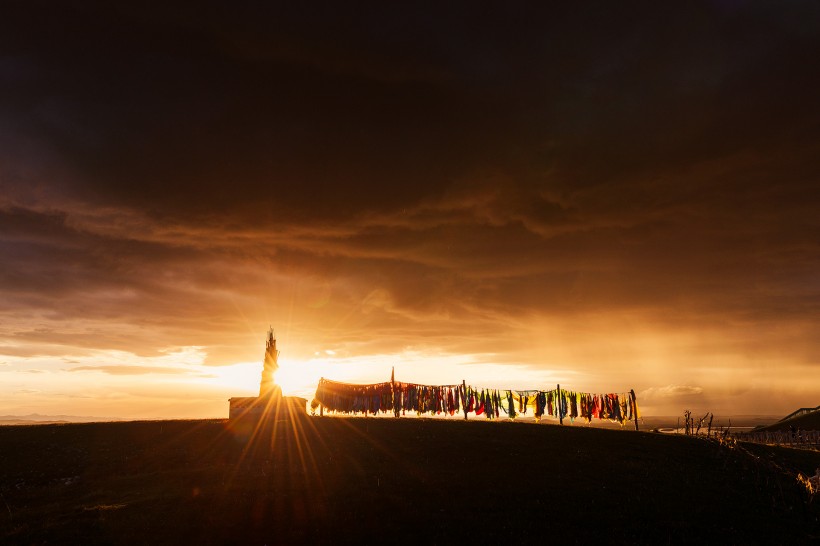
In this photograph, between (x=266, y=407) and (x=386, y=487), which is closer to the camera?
(x=386, y=487)

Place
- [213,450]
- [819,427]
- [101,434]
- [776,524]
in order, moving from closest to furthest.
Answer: [776,524], [213,450], [101,434], [819,427]

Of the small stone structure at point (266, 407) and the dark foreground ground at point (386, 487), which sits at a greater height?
the small stone structure at point (266, 407)

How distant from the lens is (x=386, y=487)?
947 inches

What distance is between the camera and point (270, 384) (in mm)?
48281

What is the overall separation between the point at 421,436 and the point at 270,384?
19237 millimetres

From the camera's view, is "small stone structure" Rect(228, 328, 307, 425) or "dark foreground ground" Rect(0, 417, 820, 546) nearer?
"dark foreground ground" Rect(0, 417, 820, 546)

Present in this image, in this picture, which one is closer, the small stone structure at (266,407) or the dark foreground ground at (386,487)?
the dark foreground ground at (386,487)

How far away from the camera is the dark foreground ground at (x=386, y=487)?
739 inches

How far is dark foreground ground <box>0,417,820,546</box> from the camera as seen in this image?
18781 mm

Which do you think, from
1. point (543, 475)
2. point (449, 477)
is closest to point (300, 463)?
point (449, 477)

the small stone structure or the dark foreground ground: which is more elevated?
the small stone structure

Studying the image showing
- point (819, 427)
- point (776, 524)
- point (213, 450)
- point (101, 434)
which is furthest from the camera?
point (819, 427)

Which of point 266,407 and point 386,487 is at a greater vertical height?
point 266,407

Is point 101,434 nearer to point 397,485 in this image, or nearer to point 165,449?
point 165,449
